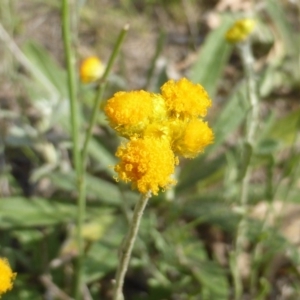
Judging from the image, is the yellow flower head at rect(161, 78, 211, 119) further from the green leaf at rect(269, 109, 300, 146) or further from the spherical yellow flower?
the green leaf at rect(269, 109, 300, 146)

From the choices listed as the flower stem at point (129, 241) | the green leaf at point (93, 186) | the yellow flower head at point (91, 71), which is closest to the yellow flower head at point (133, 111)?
the flower stem at point (129, 241)

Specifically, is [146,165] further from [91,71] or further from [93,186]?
[93,186]

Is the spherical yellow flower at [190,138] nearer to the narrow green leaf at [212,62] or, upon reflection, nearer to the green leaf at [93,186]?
the green leaf at [93,186]

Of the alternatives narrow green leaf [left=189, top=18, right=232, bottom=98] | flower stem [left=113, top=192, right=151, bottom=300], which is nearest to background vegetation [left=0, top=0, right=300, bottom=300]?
narrow green leaf [left=189, top=18, right=232, bottom=98]

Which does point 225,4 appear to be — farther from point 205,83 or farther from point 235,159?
point 235,159

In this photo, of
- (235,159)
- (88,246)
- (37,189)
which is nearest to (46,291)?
(88,246)
